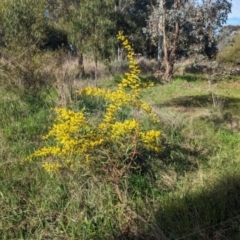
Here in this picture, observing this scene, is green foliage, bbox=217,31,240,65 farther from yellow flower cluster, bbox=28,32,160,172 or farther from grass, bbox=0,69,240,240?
yellow flower cluster, bbox=28,32,160,172

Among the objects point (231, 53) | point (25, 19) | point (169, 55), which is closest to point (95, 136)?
point (25, 19)

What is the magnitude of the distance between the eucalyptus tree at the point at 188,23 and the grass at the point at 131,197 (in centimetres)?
951

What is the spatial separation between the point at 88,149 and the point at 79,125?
0.84ft

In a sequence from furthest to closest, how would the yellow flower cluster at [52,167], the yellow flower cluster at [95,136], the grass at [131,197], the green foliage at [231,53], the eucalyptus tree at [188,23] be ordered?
the green foliage at [231,53], the eucalyptus tree at [188,23], the yellow flower cluster at [52,167], the yellow flower cluster at [95,136], the grass at [131,197]

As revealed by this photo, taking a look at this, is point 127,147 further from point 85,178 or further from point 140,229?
point 140,229

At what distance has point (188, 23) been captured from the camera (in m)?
13.8

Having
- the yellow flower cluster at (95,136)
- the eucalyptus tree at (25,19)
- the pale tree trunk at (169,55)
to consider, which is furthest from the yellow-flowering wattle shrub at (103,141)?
the pale tree trunk at (169,55)

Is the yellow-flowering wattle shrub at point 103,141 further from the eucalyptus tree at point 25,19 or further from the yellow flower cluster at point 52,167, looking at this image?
the eucalyptus tree at point 25,19

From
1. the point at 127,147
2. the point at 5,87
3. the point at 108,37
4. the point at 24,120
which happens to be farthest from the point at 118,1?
the point at 127,147

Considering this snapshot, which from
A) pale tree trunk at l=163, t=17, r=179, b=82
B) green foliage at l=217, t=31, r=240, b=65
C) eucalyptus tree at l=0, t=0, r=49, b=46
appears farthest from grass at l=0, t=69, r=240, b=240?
green foliage at l=217, t=31, r=240, b=65

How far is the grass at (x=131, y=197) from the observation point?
2.91 metres

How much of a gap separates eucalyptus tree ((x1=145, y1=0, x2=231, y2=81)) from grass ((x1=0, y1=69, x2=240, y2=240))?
9.51 metres

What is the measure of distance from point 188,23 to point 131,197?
11661 millimetres

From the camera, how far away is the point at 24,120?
17.0ft
